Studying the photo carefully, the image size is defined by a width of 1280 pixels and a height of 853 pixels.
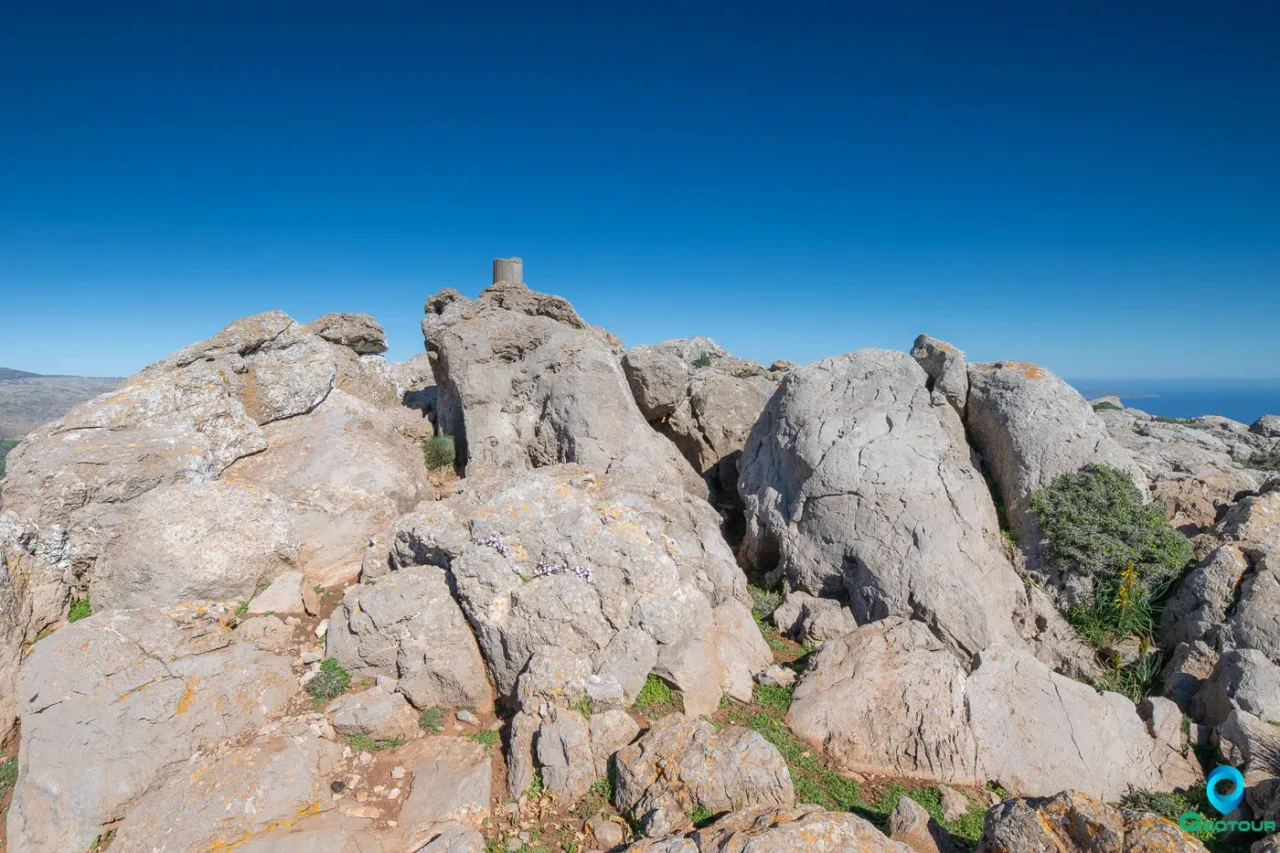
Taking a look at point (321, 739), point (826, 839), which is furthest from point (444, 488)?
point (826, 839)

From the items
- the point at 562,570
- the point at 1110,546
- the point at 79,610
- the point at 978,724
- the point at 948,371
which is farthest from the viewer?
the point at 948,371

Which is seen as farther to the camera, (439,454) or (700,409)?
(700,409)

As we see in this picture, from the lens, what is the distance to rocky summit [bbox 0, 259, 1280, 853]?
24.2ft

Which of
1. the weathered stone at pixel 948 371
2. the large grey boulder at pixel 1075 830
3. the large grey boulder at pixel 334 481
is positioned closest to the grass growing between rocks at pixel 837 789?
the large grey boulder at pixel 1075 830

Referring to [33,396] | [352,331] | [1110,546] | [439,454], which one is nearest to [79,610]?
[439,454]

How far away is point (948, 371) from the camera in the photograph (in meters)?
14.2

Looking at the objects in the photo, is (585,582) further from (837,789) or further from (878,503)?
(878,503)

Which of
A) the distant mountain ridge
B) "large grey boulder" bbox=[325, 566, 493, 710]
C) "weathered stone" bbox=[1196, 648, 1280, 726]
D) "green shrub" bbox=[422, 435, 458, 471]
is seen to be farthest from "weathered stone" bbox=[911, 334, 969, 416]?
the distant mountain ridge

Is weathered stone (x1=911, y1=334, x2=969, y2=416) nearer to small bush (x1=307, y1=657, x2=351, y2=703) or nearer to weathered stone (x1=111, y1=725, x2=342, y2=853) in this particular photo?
small bush (x1=307, y1=657, x2=351, y2=703)

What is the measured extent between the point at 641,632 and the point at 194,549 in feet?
26.8

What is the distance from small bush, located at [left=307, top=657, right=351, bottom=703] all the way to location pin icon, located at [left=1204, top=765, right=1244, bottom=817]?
12.0m

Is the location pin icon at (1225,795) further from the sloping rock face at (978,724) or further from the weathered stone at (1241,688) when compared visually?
the weathered stone at (1241,688)

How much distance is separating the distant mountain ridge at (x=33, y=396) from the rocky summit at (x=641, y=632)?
37344 millimetres

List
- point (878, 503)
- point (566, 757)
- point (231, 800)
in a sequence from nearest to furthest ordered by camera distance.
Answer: point (231, 800)
point (566, 757)
point (878, 503)
